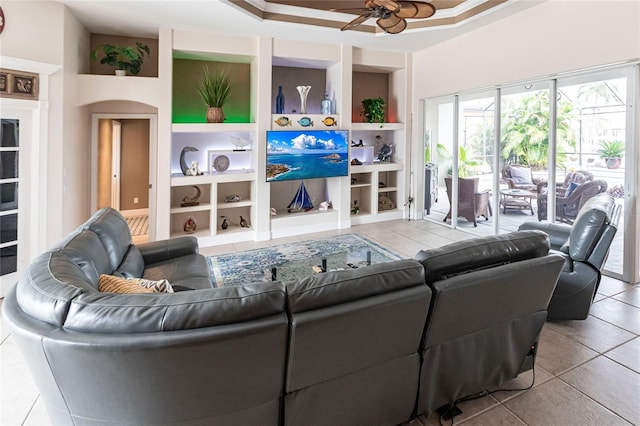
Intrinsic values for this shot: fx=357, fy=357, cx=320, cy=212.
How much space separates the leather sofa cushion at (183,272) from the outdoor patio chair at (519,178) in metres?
4.71

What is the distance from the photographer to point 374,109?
7188mm

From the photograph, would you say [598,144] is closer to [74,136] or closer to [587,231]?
[587,231]

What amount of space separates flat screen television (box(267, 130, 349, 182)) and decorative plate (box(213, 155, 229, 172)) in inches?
30.2

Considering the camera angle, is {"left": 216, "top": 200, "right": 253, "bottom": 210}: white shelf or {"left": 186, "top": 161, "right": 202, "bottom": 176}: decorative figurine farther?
{"left": 216, "top": 200, "right": 253, "bottom": 210}: white shelf

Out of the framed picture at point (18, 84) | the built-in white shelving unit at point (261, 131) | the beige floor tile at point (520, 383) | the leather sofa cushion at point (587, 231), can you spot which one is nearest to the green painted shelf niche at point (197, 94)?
the built-in white shelving unit at point (261, 131)

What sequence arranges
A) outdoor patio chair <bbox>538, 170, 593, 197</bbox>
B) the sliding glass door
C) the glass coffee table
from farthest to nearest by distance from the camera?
outdoor patio chair <bbox>538, 170, 593, 197</bbox>
the sliding glass door
the glass coffee table

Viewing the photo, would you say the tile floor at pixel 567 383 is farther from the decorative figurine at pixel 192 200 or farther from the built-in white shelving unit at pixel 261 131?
the built-in white shelving unit at pixel 261 131

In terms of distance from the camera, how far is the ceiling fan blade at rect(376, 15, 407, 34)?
3935 millimetres

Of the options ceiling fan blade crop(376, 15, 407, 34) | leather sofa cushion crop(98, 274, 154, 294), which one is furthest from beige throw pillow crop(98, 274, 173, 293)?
ceiling fan blade crop(376, 15, 407, 34)

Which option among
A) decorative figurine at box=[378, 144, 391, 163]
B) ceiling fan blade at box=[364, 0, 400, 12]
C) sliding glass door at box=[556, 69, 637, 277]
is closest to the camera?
ceiling fan blade at box=[364, 0, 400, 12]

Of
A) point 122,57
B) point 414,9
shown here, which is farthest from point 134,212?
point 414,9

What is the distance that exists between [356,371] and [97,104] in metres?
5.67

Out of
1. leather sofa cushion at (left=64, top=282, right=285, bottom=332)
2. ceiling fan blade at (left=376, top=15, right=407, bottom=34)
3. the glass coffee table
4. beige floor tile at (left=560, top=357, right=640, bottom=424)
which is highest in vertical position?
ceiling fan blade at (left=376, top=15, right=407, bottom=34)

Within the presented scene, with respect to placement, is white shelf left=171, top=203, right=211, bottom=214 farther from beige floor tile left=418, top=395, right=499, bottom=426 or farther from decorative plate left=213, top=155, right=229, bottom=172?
beige floor tile left=418, top=395, right=499, bottom=426
